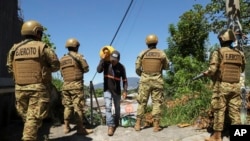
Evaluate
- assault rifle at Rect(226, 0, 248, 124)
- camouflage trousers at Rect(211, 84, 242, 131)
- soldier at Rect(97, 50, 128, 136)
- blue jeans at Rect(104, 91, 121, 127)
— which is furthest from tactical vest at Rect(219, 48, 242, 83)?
blue jeans at Rect(104, 91, 121, 127)

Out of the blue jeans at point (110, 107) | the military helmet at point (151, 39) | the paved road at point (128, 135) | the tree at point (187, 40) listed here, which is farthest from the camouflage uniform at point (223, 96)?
the tree at point (187, 40)

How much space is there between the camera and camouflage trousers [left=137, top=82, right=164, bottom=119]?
8.21 meters

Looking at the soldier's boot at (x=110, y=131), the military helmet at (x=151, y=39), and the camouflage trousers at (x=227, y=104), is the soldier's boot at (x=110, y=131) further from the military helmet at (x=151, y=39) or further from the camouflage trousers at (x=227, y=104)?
the camouflage trousers at (x=227, y=104)

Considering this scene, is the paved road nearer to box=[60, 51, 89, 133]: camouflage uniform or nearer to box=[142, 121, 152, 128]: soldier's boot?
box=[142, 121, 152, 128]: soldier's boot

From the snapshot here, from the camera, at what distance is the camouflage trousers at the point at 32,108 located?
645 cm

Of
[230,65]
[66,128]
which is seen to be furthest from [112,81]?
[230,65]

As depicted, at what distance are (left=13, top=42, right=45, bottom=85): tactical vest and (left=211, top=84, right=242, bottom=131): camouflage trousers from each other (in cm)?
335

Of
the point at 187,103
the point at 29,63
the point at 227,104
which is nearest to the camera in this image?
the point at 29,63

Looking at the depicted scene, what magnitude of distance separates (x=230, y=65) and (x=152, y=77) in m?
1.78

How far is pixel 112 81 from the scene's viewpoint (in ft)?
27.6

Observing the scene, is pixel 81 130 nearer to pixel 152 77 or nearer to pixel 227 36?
pixel 152 77

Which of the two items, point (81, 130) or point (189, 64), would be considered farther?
point (189, 64)

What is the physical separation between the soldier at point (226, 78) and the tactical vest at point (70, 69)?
271cm

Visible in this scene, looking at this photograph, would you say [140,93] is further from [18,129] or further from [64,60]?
[18,129]
